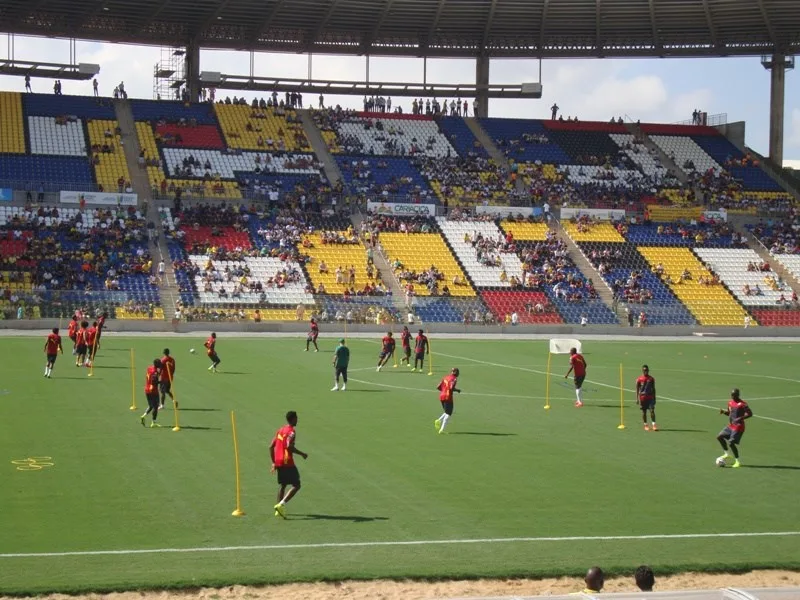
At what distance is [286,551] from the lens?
1511 centimetres

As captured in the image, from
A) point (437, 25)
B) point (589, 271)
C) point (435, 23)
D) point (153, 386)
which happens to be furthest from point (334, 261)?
point (153, 386)

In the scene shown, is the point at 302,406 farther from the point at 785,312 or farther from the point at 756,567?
the point at 785,312

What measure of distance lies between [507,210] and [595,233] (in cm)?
623

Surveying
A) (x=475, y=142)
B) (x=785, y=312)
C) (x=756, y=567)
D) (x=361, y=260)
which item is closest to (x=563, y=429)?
(x=756, y=567)

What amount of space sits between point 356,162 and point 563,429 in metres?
53.5

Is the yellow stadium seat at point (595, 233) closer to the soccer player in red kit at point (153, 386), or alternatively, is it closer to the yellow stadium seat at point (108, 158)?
the yellow stadium seat at point (108, 158)

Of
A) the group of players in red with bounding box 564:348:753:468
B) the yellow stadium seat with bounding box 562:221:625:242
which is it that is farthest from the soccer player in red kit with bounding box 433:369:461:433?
the yellow stadium seat with bounding box 562:221:625:242

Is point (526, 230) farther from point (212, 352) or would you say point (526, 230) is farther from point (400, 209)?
point (212, 352)

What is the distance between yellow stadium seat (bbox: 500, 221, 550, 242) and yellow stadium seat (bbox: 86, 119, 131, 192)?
25.3 meters

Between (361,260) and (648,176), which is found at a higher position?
(648,176)

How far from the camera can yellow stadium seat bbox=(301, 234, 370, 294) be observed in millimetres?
63375

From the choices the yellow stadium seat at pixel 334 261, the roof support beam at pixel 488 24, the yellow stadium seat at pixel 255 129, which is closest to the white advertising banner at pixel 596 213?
the roof support beam at pixel 488 24

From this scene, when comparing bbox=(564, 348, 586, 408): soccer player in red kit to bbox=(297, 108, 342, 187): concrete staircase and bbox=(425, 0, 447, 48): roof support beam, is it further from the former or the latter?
bbox=(425, 0, 447, 48): roof support beam

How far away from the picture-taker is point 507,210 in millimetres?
75250
